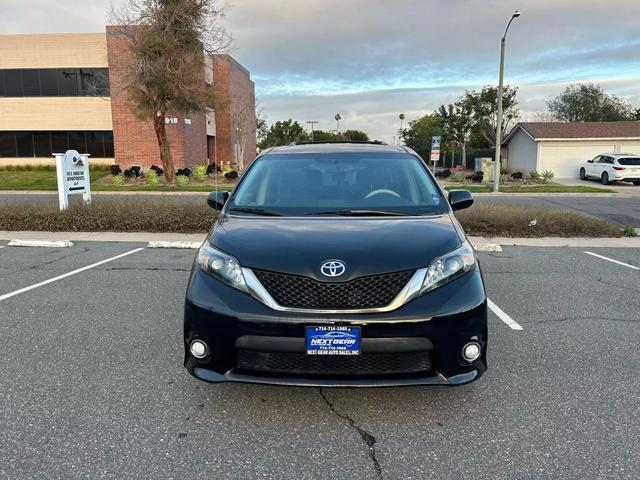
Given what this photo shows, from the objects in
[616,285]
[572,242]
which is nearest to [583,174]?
[572,242]

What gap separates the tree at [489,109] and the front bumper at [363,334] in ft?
145

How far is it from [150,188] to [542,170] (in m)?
25.8

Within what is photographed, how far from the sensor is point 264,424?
301 centimetres

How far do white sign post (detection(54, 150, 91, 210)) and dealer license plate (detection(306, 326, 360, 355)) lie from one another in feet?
32.9

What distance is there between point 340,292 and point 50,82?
125ft

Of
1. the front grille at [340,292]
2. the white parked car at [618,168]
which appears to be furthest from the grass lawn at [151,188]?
the white parked car at [618,168]

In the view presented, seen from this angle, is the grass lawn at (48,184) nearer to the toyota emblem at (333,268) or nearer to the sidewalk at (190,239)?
the sidewalk at (190,239)


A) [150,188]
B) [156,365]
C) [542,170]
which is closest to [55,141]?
[150,188]

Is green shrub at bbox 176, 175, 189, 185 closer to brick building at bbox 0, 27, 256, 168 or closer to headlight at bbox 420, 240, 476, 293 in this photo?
brick building at bbox 0, 27, 256, 168

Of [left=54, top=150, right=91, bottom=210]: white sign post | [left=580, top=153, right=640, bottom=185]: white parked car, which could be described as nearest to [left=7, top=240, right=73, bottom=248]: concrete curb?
[left=54, top=150, right=91, bottom=210]: white sign post

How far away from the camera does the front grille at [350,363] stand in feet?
9.12

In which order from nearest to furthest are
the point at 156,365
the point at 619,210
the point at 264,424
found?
the point at 264,424 < the point at 156,365 < the point at 619,210

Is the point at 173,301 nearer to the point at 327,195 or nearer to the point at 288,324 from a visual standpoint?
the point at 327,195

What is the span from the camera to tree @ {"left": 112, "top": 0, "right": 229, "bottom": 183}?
22828mm
